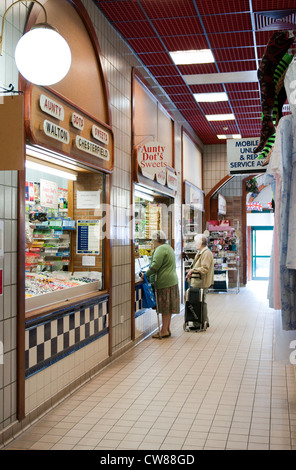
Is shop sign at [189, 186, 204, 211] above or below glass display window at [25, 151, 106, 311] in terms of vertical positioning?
above

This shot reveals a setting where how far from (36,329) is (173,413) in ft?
4.55

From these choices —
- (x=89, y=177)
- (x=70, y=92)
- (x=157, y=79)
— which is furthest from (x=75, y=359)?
(x=157, y=79)

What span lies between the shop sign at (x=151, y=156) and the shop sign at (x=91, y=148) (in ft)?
4.18

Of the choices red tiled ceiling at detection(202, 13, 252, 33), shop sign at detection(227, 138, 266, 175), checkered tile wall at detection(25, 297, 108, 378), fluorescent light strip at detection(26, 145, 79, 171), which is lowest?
checkered tile wall at detection(25, 297, 108, 378)

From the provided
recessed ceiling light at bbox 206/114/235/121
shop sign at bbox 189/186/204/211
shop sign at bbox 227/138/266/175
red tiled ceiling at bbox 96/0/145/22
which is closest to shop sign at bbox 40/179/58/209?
red tiled ceiling at bbox 96/0/145/22

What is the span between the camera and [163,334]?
7914 millimetres

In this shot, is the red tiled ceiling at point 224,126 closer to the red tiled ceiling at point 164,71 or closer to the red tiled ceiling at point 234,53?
the red tiled ceiling at point 164,71

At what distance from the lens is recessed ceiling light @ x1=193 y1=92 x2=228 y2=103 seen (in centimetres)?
980

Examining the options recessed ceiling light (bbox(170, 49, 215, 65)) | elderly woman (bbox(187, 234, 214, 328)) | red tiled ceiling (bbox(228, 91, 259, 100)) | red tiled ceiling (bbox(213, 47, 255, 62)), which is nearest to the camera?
red tiled ceiling (bbox(213, 47, 255, 62))

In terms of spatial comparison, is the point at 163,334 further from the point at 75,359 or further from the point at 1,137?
the point at 1,137

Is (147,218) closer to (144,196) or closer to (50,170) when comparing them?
(144,196)

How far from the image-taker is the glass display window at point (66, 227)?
217 inches

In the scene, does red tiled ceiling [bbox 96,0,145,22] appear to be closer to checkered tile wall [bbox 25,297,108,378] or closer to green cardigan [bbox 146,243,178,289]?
green cardigan [bbox 146,243,178,289]

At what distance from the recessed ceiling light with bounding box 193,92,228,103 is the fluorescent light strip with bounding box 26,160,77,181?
15.1ft
